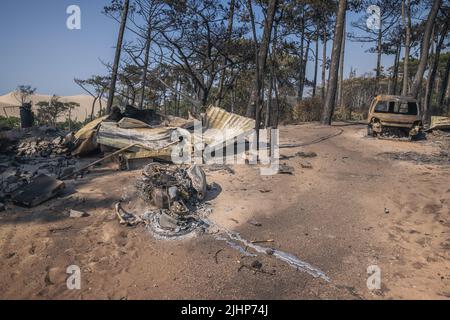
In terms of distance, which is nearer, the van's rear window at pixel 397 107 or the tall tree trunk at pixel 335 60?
the van's rear window at pixel 397 107

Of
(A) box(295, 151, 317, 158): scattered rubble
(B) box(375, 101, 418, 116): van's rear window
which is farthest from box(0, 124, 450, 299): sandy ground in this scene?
(B) box(375, 101, 418, 116): van's rear window

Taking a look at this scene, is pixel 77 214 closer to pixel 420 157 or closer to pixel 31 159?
pixel 31 159

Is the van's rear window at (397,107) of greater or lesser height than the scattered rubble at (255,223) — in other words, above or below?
above

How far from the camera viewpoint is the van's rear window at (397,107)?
13062mm

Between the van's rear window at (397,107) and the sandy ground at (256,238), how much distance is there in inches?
194

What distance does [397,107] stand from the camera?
13562mm

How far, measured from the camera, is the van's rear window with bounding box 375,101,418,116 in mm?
13062

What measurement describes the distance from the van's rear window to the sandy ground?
493 centimetres

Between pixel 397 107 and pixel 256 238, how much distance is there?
10304 millimetres

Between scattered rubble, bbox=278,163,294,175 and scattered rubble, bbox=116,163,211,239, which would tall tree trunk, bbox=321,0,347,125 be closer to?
scattered rubble, bbox=278,163,294,175
